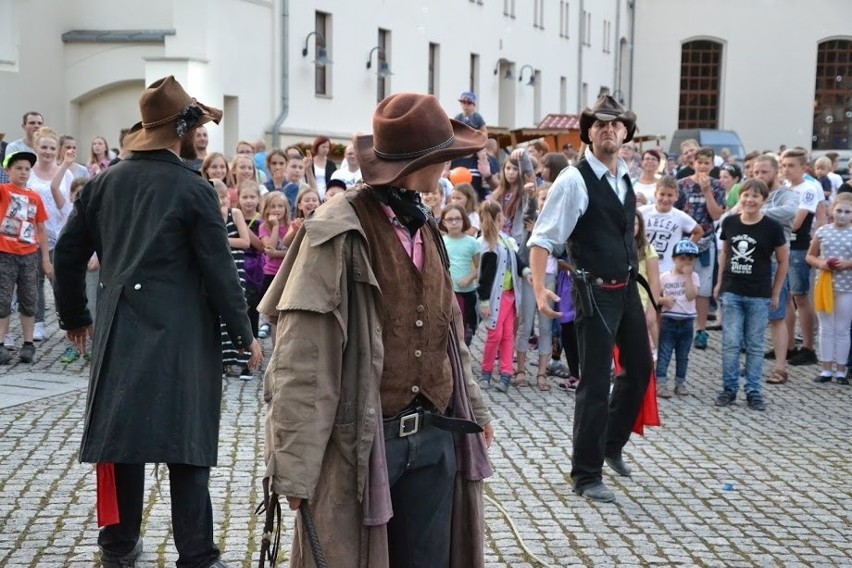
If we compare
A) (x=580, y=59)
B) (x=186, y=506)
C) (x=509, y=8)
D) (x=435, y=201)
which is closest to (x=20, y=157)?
(x=435, y=201)

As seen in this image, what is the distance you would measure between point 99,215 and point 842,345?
798 centimetres

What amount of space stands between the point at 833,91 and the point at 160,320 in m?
50.3

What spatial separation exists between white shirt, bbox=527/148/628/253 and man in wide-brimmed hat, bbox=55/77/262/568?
2.08 meters

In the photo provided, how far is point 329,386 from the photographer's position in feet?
12.1

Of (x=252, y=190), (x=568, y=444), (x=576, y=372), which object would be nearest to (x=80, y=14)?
(x=252, y=190)

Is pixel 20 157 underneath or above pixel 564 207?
above

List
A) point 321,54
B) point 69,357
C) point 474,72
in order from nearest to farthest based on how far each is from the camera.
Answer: point 69,357, point 321,54, point 474,72

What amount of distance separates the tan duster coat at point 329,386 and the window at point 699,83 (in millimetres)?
50521

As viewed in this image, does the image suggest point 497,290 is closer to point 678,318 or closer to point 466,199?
point 466,199

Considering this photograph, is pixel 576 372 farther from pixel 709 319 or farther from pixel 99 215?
pixel 99 215

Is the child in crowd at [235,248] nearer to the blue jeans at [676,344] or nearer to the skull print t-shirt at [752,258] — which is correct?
the blue jeans at [676,344]

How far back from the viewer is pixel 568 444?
27.2 feet

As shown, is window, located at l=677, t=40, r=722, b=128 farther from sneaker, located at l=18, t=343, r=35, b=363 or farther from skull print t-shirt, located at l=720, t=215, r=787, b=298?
sneaker, located at l=18, t=343, r=35, b=363

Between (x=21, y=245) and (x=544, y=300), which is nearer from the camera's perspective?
(x=544, y=300)
